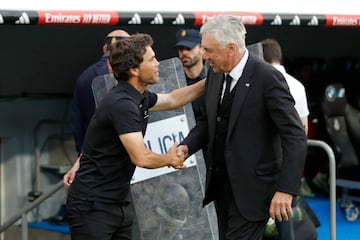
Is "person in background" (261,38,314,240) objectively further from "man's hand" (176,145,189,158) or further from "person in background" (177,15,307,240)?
"person in background" (177,15,307,240)

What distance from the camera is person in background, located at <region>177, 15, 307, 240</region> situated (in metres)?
4.39

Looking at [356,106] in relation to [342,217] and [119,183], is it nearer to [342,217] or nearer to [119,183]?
[342,217]

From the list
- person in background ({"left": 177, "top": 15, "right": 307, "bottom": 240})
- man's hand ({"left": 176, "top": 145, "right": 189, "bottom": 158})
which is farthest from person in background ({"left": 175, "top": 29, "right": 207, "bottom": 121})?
person in background ({"left": 177, "top": 15, "right": 307, "bottom": 240})

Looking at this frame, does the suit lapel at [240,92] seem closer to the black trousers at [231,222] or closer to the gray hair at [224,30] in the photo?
the gray hair at [224,30]

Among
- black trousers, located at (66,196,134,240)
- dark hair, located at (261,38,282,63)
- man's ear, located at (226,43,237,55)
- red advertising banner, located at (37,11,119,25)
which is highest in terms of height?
red advertising banner, located at (37,11,119,25)

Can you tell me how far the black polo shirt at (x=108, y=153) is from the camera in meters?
4.63

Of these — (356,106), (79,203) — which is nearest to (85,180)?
(79,203)

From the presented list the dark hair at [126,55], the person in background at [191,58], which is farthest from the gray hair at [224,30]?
the person in background at [191,58]

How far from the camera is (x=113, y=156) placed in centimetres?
471

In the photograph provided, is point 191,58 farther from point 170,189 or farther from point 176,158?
point 176,158

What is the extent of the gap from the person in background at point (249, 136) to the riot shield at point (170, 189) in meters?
1.17

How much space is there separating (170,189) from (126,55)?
4.59 feet

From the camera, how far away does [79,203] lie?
4754mm

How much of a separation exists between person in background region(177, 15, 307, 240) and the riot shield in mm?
1169
